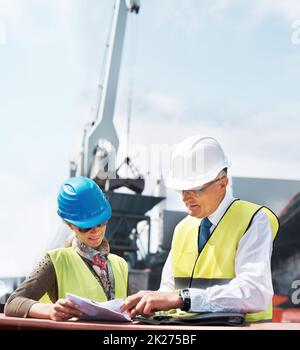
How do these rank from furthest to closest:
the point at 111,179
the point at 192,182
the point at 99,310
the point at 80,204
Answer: the point at 111,179 < the point at 80,204 < the point at 192,182 < the point at 99,310

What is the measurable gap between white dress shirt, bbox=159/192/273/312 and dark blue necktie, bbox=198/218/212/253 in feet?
0.60

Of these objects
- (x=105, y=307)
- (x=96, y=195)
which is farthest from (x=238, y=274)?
(x=96, y=195)

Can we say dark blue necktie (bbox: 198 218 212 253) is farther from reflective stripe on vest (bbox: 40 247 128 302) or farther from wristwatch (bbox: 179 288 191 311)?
reflective stripe on vest (bbox: 40 247 128 302)

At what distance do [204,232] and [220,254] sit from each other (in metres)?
0.16

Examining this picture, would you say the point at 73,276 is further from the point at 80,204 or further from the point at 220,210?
the point at 220,210

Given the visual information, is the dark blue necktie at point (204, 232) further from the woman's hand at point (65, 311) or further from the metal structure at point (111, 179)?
the metal structure at point (111, 179)

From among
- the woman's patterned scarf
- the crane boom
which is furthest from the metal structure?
the woman's patterned scarf

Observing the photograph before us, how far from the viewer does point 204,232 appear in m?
1.80

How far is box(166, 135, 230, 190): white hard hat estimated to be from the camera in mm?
1646

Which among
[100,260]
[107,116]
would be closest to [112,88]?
[107,116]

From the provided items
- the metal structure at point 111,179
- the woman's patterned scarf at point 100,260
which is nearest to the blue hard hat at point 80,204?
the woman's patterned scarf at point 100,260

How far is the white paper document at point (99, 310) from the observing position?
143cm
